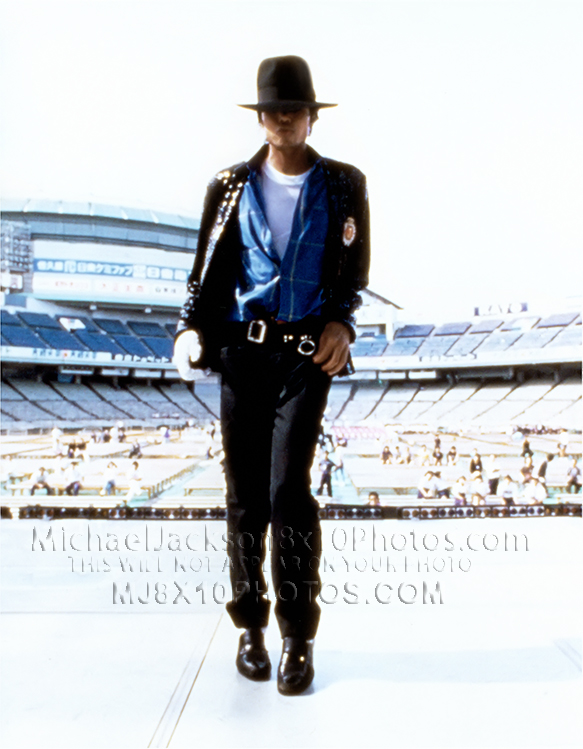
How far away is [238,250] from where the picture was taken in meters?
1.08

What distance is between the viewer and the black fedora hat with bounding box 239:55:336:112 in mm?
995

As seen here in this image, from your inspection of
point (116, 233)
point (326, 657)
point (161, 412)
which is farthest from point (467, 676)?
point (116, 233)

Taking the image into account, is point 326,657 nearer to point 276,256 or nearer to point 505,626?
point 505,626

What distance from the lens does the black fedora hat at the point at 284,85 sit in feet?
3.26

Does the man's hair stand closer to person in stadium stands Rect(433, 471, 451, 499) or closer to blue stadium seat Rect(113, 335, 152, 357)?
person in stadium stands Rect(433, 471, 451, 499)

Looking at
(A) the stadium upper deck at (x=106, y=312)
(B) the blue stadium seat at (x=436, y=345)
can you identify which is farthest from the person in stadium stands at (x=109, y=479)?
(B) the blue stadium seat at (x=436, y=345)

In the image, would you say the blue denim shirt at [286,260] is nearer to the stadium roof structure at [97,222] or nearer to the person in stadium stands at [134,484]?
the stadium roof structure at [97,222]

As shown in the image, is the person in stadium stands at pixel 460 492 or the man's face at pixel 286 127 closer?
the man's face at pixel 286 127

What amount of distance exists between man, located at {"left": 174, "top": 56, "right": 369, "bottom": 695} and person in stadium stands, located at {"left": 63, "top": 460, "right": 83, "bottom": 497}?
13.5 ft

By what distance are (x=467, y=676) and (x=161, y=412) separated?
5017 mm

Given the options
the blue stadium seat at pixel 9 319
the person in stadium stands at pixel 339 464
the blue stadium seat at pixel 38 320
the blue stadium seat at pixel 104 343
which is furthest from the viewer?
the blue stadium seat at pixel 9 319

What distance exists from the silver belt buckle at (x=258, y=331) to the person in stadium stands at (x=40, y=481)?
13.1 ft

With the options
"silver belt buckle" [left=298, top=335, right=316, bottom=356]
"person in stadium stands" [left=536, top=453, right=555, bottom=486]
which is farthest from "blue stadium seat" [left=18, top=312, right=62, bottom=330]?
"silver belt buckle" [left=298, top=335, right=316, bottom=356]

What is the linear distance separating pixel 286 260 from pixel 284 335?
0.15 metres
